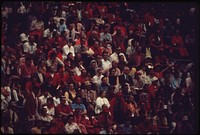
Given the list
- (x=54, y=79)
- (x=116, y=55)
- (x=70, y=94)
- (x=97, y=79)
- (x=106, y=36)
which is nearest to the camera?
(x=70, y=94)

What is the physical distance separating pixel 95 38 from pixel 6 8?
242 cm

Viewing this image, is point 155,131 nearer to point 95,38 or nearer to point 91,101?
point 91,101

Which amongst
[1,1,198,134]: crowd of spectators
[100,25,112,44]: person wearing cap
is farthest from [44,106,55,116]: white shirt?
[100,25,112,44]: person wearing cap

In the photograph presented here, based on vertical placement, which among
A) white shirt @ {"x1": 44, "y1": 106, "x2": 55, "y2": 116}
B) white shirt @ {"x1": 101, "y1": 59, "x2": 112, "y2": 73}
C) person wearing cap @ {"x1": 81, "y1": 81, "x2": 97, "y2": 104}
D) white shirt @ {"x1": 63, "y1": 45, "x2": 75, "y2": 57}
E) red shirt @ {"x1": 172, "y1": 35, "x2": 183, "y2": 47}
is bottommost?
white shirt @ {"x1": 44, "y1": 106, "x2": 55, "y2": 116}

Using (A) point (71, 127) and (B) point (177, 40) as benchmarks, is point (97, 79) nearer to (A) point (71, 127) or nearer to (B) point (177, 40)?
(A) point (71, 127)

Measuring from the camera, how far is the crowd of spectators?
1145 cm

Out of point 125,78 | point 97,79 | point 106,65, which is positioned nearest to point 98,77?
point 97,79

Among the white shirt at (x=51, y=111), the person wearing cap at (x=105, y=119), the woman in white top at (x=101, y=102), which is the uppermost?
the woman in white top at (x=101, y=102)

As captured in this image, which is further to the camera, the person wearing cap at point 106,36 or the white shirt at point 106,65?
the person wearing cap at point 106,36

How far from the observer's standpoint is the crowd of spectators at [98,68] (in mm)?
11453

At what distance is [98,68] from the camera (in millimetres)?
12508

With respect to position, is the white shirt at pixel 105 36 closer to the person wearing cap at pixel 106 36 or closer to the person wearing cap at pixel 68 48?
the person wearing cap at pixel 106 36

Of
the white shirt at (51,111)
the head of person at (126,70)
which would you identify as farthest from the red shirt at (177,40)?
the white shirt at (51,111)

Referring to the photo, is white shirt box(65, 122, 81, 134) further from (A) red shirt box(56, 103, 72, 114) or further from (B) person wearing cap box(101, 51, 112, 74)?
(B) person wearing cap box(101, 51, 112, 74)
